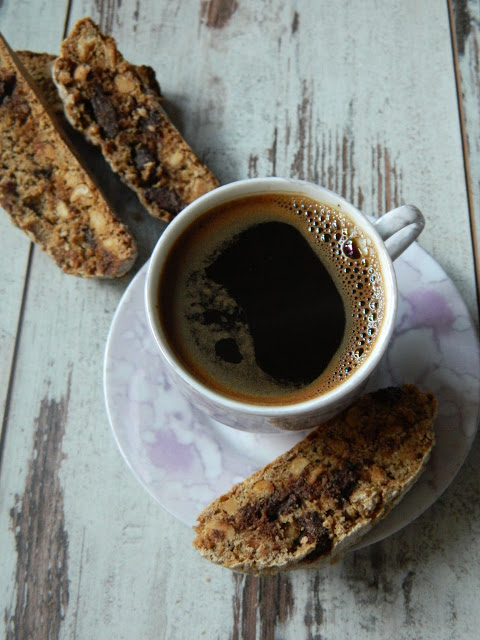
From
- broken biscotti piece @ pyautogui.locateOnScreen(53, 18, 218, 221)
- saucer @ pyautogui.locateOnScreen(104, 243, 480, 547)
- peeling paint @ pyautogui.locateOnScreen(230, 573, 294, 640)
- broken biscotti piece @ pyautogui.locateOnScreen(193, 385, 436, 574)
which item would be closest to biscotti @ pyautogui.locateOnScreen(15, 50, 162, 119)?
broken biscotti piece @ pyautogui.locateOnScreen(53, 18, 218, 221)

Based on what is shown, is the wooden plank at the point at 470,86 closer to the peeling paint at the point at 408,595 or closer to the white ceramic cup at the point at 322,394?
the white ceramic cup at the point at 322,394

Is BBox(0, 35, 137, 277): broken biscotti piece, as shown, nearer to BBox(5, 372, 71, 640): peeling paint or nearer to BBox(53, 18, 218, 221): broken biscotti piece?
BBox(53, 18, 218, 221): broken biscotti piece

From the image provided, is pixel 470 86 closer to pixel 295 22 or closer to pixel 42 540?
pixel 295 22

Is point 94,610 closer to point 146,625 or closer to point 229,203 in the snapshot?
point 146,625

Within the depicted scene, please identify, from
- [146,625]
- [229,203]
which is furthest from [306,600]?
[229,203]

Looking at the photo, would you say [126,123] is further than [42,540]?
Yes

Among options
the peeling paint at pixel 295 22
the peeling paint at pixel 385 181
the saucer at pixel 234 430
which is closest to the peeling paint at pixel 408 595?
the saucer at pixel 234 430

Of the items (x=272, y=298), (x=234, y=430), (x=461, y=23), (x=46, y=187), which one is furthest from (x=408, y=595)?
(x=461, y=23)
